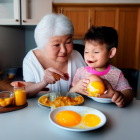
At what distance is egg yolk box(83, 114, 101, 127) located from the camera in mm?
644

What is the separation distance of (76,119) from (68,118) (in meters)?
0.04

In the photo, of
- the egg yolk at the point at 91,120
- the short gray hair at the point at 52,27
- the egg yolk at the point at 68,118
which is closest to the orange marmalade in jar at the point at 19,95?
the egg yolk at the point at 68,118

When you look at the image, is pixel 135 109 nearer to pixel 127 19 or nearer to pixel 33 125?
pixel 33 125

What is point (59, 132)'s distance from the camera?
2.00 ft

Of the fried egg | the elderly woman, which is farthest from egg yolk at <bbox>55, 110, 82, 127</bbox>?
the elderly woman

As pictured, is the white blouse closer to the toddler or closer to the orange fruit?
the toddler

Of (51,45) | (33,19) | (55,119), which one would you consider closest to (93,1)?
(33,19)

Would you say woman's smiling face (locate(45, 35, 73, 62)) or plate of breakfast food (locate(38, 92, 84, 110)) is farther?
woman's smiling face (locate(45, 35, 73, 62))

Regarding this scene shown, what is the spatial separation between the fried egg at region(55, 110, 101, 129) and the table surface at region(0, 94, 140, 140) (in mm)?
28

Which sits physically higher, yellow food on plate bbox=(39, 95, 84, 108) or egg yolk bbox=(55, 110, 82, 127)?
egg yolk bbox=(55, 110, 82, 127)

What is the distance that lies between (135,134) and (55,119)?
1.13 ft

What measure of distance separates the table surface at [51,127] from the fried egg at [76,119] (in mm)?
28

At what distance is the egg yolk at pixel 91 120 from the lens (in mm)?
644

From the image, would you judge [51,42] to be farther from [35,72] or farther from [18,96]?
[18,96]
